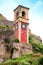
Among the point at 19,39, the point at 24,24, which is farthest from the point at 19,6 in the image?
the point at 19,39

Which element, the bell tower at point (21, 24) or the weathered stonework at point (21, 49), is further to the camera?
the bell tower at point (21, 24)

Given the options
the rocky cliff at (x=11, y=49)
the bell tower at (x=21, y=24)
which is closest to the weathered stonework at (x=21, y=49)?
the rocky cliff at (x=11, y=49)

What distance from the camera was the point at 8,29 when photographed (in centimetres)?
5044

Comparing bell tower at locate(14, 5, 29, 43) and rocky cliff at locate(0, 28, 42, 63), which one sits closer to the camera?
rocky cliff at locate(0, 28, 42, 63)

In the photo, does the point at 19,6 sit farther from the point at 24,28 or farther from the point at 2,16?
the point at 2,16

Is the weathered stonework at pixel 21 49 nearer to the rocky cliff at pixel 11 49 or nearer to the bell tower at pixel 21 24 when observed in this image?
the rocky cliff at pixel 11 49

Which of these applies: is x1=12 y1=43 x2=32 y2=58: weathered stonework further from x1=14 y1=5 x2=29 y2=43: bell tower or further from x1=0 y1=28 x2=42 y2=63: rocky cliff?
x1=14 y1=5 x2=29 y2=43: bell tower

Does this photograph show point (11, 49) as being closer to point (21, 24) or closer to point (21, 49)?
point (21, 49)

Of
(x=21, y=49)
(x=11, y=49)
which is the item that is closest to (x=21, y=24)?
(x=21, y=49)

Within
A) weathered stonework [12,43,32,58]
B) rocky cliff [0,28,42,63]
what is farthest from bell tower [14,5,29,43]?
weathered stonework [12,43,32,58]

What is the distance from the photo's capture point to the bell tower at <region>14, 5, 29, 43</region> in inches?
1805

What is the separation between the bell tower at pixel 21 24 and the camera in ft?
150

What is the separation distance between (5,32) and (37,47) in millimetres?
7795

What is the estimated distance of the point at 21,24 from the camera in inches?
1841
